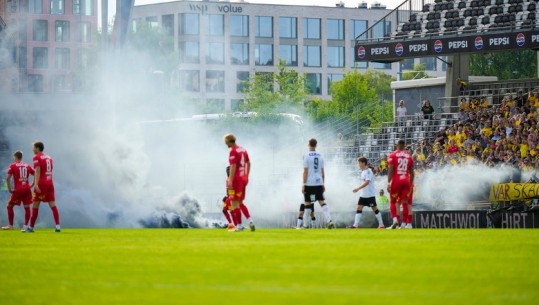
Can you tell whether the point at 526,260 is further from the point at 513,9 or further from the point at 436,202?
the point at 513,9

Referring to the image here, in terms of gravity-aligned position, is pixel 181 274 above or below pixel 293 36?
below

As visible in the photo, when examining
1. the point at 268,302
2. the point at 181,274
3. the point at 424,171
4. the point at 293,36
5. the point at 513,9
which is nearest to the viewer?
the point at 268,302

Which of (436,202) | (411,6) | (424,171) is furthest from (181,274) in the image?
(411,6)

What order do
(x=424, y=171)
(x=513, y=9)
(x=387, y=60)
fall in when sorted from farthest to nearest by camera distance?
(x=387, y=60)
(x=513, y=9)
(x=424, y=171)

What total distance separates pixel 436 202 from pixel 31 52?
1851 centimetres

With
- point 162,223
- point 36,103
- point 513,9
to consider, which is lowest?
point 162,223

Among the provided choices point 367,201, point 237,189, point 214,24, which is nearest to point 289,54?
point 214,24

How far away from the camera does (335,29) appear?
127875 mm

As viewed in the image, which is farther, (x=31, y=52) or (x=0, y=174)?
(x=31, y=52)

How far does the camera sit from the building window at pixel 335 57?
422ft

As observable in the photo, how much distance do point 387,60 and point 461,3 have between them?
12.8ft

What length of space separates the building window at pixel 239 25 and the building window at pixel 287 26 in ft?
14.1

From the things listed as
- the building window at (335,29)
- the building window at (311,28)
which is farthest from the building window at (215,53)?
the building window at (335,29)

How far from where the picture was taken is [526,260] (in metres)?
14.8
